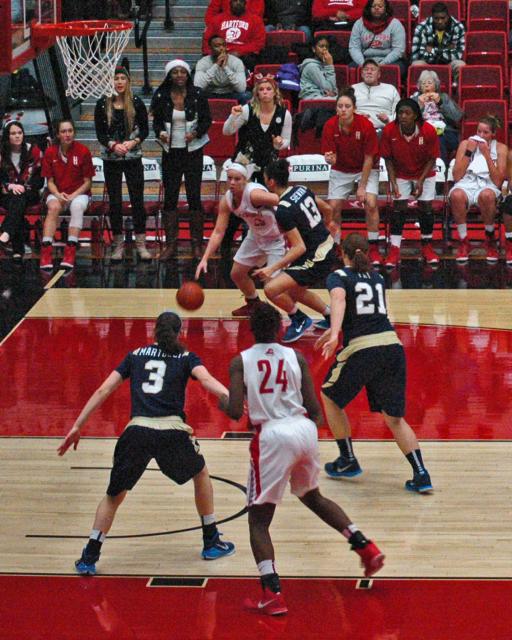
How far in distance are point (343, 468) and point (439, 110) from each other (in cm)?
749

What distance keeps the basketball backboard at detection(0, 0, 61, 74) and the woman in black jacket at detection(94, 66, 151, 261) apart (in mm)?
2441

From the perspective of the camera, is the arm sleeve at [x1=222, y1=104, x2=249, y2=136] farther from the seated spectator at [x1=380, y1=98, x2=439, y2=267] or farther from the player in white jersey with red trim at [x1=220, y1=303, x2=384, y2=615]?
the player in white jersey with red trim at [x1=220, y1=303, x2=384, y2=615]

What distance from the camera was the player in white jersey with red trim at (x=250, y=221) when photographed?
10.5 m

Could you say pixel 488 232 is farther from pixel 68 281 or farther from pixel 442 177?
pixel 68 281

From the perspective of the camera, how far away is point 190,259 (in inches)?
552

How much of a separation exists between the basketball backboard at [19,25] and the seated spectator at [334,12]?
6.24m

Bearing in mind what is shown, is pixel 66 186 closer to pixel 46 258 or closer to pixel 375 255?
pixel 46 258

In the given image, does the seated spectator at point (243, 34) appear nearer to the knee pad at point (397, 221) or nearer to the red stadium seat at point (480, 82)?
the red stadium seat at point (480, 82)

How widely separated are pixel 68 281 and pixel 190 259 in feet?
4.75

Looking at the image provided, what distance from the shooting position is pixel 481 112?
15078 mm

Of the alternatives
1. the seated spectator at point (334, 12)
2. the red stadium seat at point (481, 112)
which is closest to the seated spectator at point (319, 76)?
the seated spectator at point (334, 12)

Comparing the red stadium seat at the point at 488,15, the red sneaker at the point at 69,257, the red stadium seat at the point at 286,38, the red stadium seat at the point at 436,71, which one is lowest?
the red sneaker at the point at 69,257

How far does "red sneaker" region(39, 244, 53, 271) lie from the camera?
13570 mm

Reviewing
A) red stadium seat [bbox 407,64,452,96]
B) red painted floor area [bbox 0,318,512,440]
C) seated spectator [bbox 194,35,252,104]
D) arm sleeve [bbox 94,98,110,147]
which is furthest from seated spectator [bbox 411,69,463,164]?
red painted floor area [bbox 0,318,512,440]
